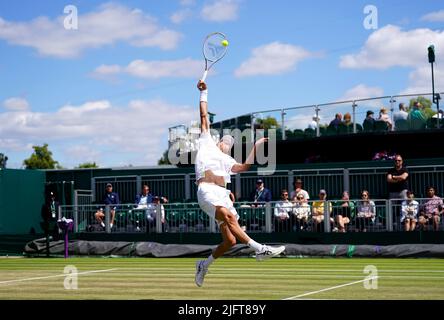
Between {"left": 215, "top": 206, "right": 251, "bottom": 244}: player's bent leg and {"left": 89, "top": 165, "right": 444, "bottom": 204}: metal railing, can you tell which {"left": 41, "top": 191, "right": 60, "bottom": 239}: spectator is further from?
{"left": 215, "top": 206, "right": 251, "bottom": 244}: player's bent leg

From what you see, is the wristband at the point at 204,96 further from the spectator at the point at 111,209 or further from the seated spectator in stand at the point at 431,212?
the spectator at the point at 111,209

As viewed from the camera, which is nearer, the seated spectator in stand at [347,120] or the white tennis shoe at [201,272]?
the white tennis shoe at [201,272]

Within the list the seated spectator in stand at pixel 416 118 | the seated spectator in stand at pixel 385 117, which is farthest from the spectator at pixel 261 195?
the seated spectator in stand at pixel 416 118

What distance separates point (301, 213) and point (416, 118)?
10.2 metres

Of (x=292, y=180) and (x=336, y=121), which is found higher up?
(x=336, y=121)

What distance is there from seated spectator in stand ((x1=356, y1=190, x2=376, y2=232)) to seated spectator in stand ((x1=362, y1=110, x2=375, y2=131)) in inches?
364

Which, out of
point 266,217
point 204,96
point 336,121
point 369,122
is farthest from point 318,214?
Result: point 204,96

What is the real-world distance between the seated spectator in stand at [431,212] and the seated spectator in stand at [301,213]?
11.4ft

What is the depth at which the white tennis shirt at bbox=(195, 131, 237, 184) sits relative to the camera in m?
12.1

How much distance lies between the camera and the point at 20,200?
34.6 m

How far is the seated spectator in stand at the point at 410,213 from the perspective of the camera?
2356 cm

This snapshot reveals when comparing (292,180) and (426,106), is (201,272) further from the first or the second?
(426,106)

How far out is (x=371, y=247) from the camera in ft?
73.9

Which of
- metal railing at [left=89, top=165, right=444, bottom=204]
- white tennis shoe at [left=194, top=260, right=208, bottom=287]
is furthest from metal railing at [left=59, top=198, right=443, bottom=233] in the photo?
white tennis shoe at [left=194, top=260, right=208, bottom=287]
